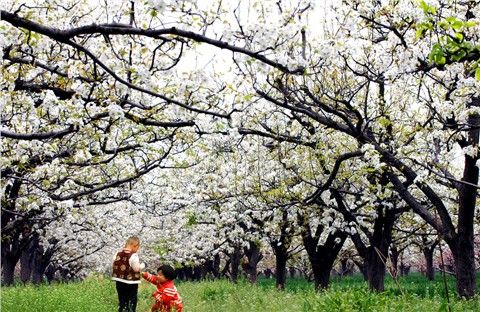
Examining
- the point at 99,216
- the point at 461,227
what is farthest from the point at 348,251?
the point at 461,227

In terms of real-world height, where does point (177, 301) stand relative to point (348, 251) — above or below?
below

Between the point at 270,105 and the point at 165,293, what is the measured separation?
6.90 meters

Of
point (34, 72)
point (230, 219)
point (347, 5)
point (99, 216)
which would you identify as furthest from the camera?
point (99, 216)

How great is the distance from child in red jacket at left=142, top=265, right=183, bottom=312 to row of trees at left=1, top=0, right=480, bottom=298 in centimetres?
184

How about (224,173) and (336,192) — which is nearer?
(336,192)

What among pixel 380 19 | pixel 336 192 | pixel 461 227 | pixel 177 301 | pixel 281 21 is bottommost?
pixel 177 301

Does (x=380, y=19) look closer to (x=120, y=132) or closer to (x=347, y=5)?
(x=347, y=5)

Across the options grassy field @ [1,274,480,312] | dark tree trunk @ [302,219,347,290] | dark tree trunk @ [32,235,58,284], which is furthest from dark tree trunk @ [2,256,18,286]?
dark tree trunk @ [302,219,347,290]

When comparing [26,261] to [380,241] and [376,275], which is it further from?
[380,241]

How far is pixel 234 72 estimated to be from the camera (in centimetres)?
1280

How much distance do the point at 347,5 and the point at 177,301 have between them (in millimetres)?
6385

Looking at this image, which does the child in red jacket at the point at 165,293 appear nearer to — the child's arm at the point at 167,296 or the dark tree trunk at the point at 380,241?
the child's arm at the point at 167,296

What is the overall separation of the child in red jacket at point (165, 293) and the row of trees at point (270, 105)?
184cm

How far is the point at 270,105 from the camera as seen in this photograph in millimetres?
16047
